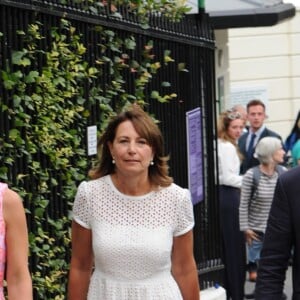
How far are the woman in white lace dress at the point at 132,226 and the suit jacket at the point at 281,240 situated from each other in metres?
0.58

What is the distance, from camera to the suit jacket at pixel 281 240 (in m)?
5.86

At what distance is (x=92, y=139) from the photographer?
8711 mm

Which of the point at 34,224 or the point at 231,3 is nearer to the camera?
the point at 34,224

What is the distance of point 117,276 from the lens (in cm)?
628

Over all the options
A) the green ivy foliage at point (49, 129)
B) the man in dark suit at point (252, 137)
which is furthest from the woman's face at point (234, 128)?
the green ivy foliage at point (49, 129)

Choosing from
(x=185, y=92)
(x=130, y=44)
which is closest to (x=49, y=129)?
(x=130, y=44)

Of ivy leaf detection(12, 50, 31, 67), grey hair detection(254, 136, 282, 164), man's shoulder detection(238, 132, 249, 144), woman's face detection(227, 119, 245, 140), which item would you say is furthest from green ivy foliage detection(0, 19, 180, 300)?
man's shoulder detection(238, 132, 249, 144)

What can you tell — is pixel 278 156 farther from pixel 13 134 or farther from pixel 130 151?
pixel 130 151

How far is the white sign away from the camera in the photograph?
8.65 metres

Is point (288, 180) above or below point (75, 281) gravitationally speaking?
above

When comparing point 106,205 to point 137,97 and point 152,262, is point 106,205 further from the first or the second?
point 137,97

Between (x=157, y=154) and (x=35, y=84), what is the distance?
1446 mm

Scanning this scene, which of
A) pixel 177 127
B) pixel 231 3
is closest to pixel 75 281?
pixel 177 127

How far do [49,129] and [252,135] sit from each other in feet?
27.9
